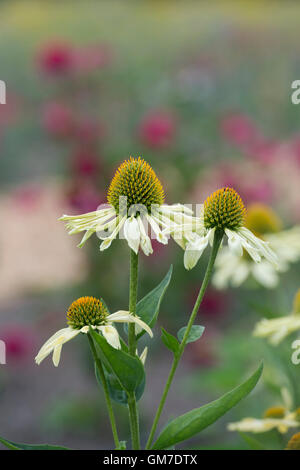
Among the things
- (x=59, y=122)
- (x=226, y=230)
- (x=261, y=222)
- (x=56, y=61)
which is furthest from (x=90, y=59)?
(x=226, y=230)

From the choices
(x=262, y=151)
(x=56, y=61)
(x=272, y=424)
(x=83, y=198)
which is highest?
(x=56, y=61)

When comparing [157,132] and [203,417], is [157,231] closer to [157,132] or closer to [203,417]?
[203,417]

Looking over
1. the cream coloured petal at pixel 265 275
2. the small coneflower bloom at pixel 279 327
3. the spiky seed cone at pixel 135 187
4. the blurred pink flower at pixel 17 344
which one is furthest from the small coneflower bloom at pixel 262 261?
the blurred pink flower at pixel 17 344

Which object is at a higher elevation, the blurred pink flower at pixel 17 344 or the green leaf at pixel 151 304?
the blurred pink flower at pixel 17 344

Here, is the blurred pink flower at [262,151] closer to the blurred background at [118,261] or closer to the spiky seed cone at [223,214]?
the blurred background at [118,261]

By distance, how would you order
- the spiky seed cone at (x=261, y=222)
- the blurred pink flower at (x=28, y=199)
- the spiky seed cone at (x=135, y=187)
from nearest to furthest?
the spiky seed cone at (x=135, y=187) → the spiky seed cone at (x=261, y=222) → the blurred pink flower at (x=28, y=199)

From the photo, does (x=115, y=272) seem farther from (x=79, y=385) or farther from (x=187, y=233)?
(x=187, y=233)

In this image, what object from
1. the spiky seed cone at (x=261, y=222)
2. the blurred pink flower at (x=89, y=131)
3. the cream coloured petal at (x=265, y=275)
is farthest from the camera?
the blurred pink flower at (x=89, y=131)
